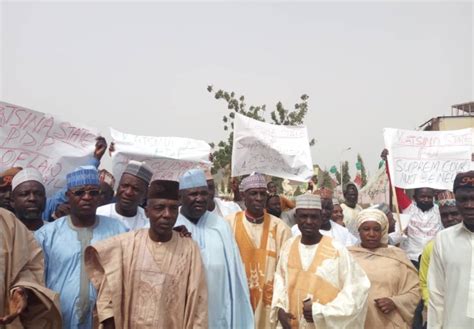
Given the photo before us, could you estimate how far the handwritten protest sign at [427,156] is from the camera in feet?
24.3

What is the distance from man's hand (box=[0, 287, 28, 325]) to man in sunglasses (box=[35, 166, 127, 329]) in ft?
1.44

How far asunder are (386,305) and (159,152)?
331 cm

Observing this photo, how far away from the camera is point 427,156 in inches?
305

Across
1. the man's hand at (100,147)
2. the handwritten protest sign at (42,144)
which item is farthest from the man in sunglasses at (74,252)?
the man's hand at (100,147)

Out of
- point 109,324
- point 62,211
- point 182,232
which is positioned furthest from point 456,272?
point 62,211

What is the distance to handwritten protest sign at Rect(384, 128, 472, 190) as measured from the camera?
7.39 meters

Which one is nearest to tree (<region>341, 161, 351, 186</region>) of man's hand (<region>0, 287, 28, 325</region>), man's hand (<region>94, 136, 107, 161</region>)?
man's hand (<region>94, 136, 107, 161</region>)

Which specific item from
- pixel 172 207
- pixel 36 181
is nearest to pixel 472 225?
pixel 172 207

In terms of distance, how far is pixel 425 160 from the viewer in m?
7.59

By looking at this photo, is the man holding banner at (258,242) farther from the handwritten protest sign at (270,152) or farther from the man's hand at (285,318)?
the handwritten protest sign at (270,152)

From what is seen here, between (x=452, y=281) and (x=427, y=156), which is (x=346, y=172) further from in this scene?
(x=452, y=281)

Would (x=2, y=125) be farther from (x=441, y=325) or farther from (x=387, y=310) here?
(x=441, y=325)

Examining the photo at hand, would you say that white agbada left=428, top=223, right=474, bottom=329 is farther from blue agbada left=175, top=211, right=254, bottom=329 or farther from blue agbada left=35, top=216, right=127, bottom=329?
blue agbada left=35, top=216, right=127, bottom=329

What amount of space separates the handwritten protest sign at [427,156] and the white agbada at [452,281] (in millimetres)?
3144
